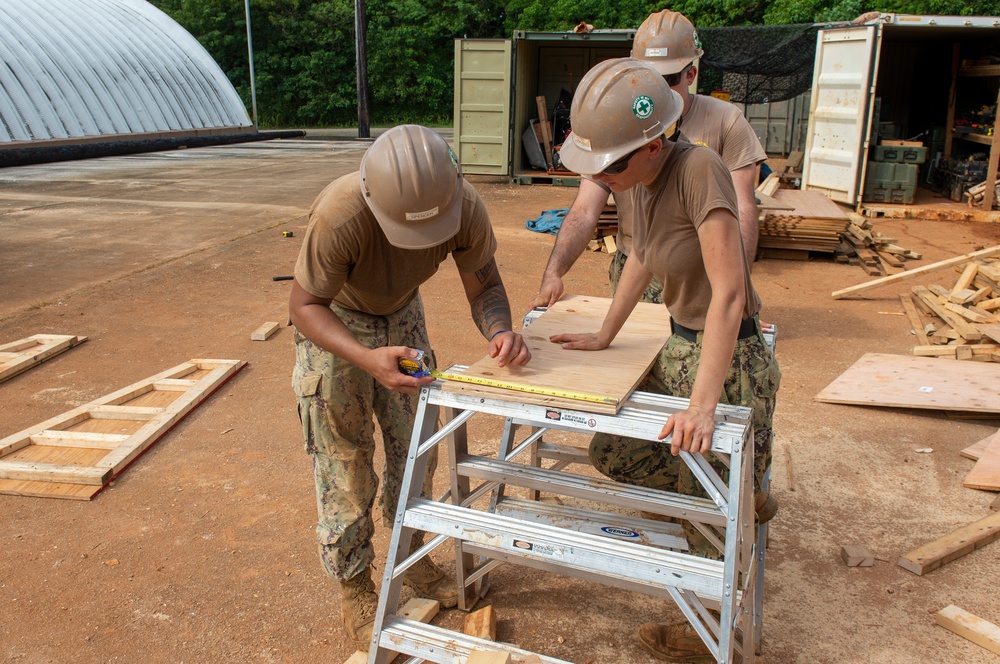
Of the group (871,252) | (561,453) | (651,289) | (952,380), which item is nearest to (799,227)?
(871,252)

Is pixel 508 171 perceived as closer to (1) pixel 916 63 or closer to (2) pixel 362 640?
(1) pixel 916 63

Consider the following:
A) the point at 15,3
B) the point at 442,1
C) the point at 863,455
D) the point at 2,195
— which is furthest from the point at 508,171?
the point at 442,1

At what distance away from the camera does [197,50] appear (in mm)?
24672

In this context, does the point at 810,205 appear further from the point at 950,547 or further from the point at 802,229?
the point at 950,547

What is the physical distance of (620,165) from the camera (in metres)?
2.27

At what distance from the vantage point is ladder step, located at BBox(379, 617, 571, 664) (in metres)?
2.41

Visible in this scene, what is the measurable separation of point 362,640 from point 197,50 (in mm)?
25754

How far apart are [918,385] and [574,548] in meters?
3.95

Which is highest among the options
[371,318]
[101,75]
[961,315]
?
[101,75]

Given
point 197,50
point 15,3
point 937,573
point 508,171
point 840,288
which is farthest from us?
point 197,50

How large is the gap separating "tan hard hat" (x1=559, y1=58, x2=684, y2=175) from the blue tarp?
814 cm

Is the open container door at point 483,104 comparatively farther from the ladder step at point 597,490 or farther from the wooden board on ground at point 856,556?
the ladder step at point 597,490

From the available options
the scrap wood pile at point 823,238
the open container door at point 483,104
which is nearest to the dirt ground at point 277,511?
the scrap wood pile at point 823,238

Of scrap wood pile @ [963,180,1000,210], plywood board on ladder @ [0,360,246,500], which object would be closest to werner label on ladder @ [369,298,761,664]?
plywood board on ladder @ [0,360,246,500]
